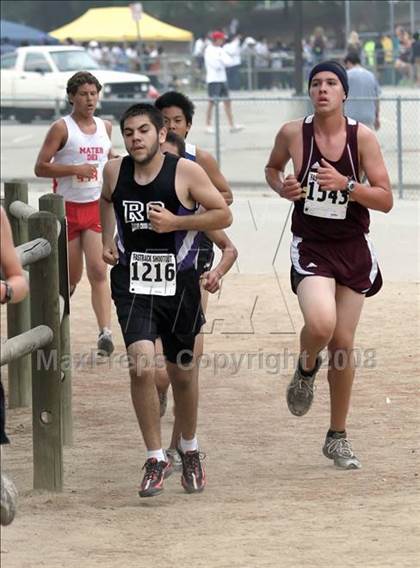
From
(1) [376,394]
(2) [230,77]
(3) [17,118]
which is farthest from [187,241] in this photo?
(2) [230,77]

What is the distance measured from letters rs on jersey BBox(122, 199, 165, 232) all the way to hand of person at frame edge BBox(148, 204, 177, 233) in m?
0.04

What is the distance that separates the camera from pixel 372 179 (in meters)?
7.15

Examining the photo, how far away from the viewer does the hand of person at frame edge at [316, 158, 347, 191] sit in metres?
6.96

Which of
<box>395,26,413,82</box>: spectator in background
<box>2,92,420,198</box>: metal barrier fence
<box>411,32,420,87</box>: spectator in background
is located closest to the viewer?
<box>2,92,420,198</box>: metal barrier fence

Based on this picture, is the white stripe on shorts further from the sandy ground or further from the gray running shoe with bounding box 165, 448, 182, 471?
the gray running shoe with bounding box 165, 448, 182, 471

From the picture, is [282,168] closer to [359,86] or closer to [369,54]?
[359,86]

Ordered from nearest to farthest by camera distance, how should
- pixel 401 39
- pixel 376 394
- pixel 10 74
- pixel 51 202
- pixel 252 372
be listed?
pixel 51 202 < pixel 376 394 < pixel 252 372 < pixel 10 74 < pixel 401 39

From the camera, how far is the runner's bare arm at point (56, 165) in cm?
998

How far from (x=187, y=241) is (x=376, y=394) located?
9.22 feet

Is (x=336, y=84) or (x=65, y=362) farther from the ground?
(x=336, y=84)

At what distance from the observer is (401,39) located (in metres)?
43.6

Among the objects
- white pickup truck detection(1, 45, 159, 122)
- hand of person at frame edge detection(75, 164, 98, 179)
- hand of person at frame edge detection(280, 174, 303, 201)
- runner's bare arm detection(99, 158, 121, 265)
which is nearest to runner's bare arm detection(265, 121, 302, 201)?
hand of person at frame edge detection(280, 174, 303, 201)

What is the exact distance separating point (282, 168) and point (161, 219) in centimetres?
134

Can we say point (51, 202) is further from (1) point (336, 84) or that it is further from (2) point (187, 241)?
(1) point (336, 84)
